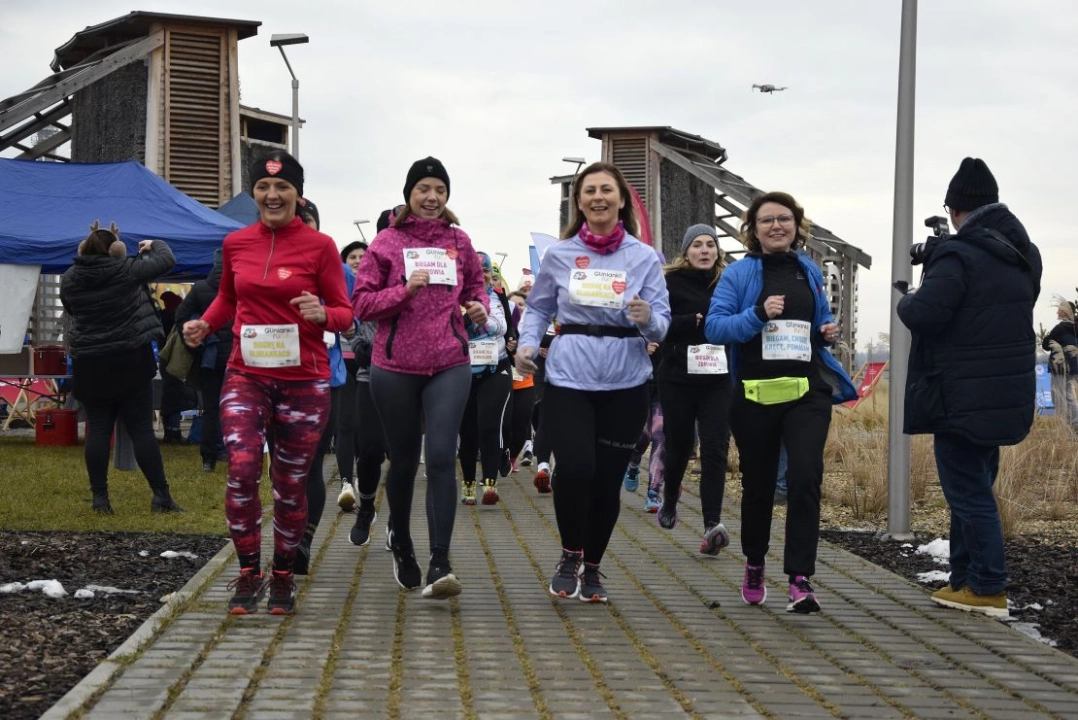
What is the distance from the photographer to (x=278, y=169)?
6516mm

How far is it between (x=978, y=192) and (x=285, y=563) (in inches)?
140

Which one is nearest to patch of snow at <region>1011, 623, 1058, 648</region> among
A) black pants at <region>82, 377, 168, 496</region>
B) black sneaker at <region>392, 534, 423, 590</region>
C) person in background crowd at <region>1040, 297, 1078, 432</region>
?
black sneaker at <region>392, 534, 423, 590</region>

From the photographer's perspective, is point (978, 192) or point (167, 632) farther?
point (978, 192)

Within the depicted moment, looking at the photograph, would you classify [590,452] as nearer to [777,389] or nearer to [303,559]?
[777,389]

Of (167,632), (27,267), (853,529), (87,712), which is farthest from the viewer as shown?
(27,267)

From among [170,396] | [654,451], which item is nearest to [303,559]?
[654,451]

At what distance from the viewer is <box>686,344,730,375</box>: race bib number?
9.20 meters

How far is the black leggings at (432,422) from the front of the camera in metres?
6.82

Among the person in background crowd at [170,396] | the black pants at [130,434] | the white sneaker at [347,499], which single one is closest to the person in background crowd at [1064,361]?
the white sneaker at [347,499]

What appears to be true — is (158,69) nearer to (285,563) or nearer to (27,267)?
(27,267)

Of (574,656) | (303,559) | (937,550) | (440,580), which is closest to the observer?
(574,656)

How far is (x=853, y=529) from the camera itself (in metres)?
10.4

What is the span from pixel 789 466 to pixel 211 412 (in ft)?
27.6

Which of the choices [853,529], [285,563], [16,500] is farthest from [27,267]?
[285,563]
